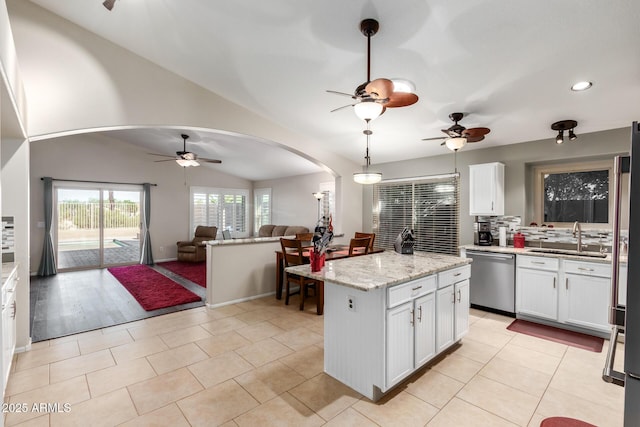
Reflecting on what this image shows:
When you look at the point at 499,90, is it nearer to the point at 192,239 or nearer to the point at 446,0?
the point at 446,0

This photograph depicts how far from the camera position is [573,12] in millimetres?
2162

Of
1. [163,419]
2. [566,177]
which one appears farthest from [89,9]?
[566,177]

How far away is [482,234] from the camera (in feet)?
15.5

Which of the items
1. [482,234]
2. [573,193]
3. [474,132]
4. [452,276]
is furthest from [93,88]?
Answer: [573,193]

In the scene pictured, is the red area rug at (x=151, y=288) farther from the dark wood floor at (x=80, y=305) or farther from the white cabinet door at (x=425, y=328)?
the white cabinet door at (x=425, y=328)

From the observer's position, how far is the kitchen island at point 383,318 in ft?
7.34

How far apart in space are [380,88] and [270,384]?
8.08ft

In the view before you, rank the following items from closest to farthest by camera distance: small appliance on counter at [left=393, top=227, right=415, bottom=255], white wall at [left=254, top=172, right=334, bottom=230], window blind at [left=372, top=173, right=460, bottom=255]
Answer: small appliance on counter at [left=393, top=227, right=415, bottom=255], window blind at [left=372, top=173, right=460, bottom=255], white wall at [left=254, top=172, right=334, bottom=230]

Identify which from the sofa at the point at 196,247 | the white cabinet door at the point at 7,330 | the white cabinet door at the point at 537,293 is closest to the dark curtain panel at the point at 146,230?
the sofa at the point at 196,247

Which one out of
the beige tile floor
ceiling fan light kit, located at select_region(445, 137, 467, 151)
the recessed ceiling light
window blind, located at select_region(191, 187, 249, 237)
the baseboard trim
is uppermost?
the recessed ceiling light

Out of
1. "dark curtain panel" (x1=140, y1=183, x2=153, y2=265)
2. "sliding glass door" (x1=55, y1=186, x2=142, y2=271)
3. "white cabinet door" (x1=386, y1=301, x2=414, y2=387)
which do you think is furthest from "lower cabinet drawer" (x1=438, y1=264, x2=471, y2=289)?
"sliding glass door" (x1=55, y1=186, x2=142, y2=271)

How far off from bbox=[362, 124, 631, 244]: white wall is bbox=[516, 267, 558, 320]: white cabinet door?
1028 millimetres

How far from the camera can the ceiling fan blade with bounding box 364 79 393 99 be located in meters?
2.05

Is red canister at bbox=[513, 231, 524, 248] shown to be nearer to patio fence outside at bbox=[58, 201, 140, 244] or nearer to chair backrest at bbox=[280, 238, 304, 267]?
chair backrest at bbox=[280, 238, 304, 267]
